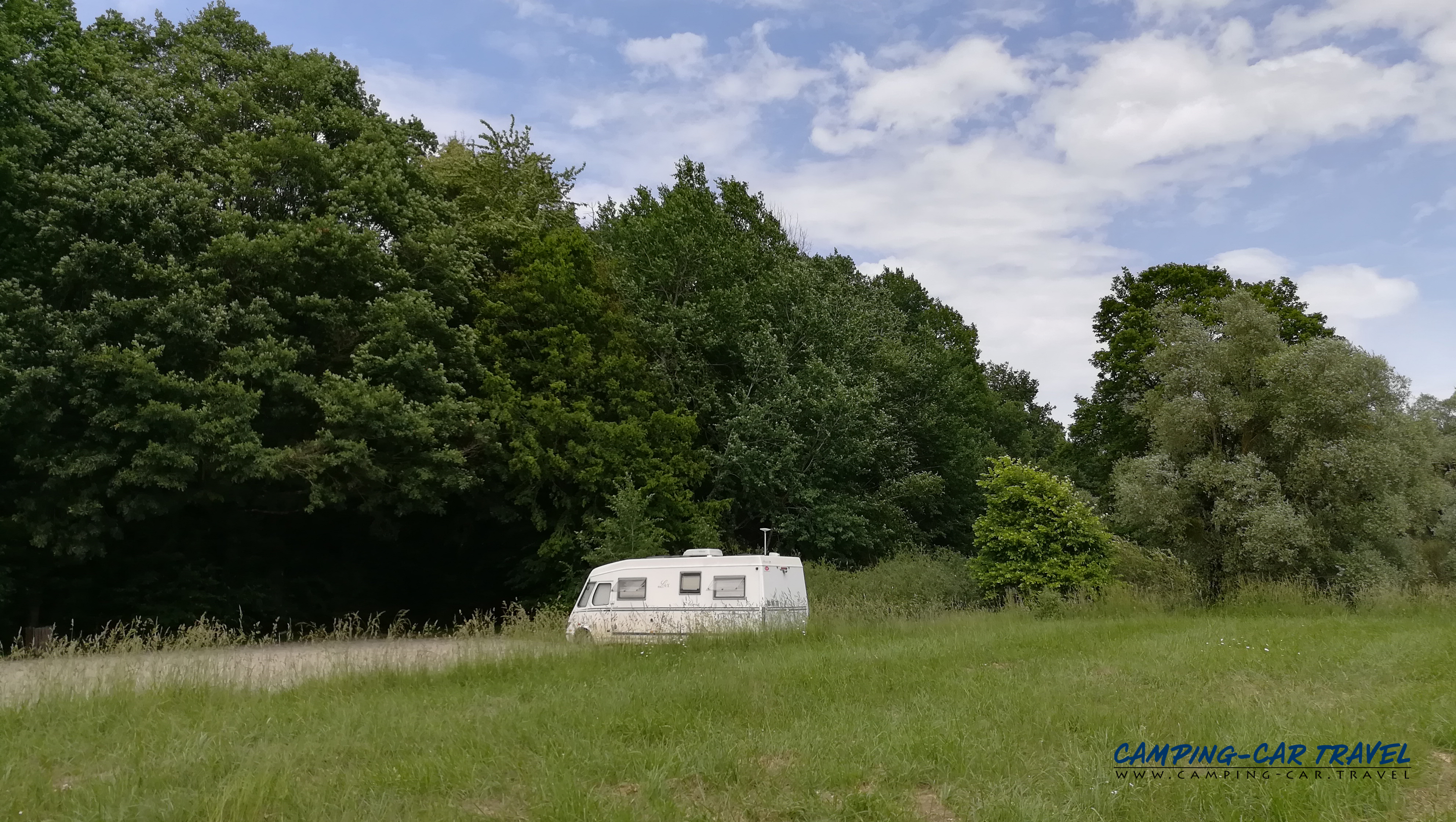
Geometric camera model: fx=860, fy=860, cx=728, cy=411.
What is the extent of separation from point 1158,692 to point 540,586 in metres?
20.1

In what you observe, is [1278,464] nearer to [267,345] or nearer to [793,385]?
[793,385]

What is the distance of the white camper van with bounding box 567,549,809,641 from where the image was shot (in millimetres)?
15500

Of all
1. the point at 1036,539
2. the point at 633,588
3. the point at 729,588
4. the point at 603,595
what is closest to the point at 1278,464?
the point at 1036,539

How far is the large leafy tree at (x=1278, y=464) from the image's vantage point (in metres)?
19.2

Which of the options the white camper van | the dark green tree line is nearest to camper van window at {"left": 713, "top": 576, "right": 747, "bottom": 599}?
the white camper van

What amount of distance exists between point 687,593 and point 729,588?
0.83 metres

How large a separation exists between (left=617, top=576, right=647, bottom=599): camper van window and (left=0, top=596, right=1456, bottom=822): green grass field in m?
6.03

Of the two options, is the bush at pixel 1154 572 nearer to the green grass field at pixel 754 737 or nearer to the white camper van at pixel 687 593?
the green grass field at pixel 754 737

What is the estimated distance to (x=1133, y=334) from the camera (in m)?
29.8

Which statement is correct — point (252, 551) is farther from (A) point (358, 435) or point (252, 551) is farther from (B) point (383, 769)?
(B) point (383, 769)

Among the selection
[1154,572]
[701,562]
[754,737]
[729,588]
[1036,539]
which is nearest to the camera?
[754,737]

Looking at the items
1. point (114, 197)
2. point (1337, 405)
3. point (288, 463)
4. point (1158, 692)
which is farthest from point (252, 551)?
point (1337, 405)

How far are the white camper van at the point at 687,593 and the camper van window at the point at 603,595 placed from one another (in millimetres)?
10

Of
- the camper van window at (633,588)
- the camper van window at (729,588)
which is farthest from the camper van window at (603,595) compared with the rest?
the camper van window at (729,588)
